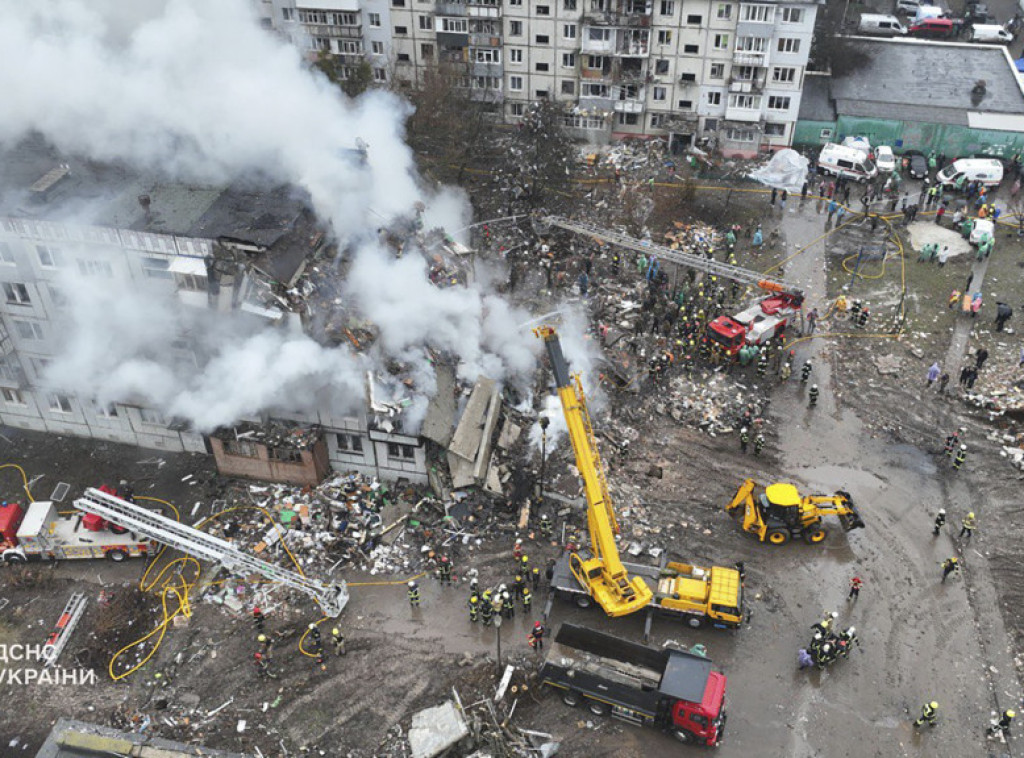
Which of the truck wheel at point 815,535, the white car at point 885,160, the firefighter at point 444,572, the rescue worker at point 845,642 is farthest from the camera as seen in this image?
the white car at point 885,160

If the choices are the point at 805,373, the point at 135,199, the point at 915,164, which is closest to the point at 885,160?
the point at 915,164

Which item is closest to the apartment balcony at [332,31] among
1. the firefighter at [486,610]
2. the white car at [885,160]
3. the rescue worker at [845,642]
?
the white car at [885,160]

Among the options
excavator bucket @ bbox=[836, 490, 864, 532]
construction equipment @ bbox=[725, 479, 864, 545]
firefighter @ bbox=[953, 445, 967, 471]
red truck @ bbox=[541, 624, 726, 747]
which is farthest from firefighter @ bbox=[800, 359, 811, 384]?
red truck @ bbox=[541, 624, 726, 747]

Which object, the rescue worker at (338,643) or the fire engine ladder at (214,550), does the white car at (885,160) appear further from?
the rescue worker at (338,643)

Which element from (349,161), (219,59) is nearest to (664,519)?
(349,161)

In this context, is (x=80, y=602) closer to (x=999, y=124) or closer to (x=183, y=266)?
(x=183, y=266)

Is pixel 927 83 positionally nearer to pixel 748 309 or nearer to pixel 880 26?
pixel 880 26
